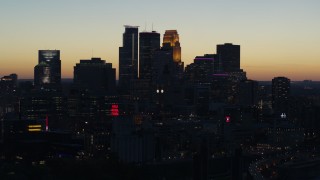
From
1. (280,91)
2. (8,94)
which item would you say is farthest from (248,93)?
(8,94)

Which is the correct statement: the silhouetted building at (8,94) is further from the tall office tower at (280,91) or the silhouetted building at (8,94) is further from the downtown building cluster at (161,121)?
the tall office tower at (280,91)

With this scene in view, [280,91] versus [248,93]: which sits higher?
[280,91]

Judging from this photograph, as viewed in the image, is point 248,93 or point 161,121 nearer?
point 161,121

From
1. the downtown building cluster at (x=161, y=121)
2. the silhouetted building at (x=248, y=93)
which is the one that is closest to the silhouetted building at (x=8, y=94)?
the downtown building cluster at (x=161, y=121)

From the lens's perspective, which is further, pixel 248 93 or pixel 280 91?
pixel 248 93

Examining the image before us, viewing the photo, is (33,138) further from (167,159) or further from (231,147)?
(231,147)

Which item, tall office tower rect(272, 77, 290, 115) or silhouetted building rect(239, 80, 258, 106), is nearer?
tall office tower rect(272, 77, 290, 115)

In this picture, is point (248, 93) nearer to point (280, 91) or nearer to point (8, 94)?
point (280, 91)

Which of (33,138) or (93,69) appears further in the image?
(93,69)

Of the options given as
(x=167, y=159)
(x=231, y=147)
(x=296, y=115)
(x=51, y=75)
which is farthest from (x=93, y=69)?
(x=167, y=159)

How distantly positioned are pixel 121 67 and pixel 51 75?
24.6m

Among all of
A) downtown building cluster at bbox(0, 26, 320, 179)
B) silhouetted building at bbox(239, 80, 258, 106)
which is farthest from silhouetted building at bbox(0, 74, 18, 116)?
silhouetted building at bbox(239, 80, 258, 106)

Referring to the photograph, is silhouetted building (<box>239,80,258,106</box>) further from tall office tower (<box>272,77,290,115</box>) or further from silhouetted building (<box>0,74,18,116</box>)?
silhouetted building (<box>0,74,18,116</box>)

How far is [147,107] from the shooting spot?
4370 inches
